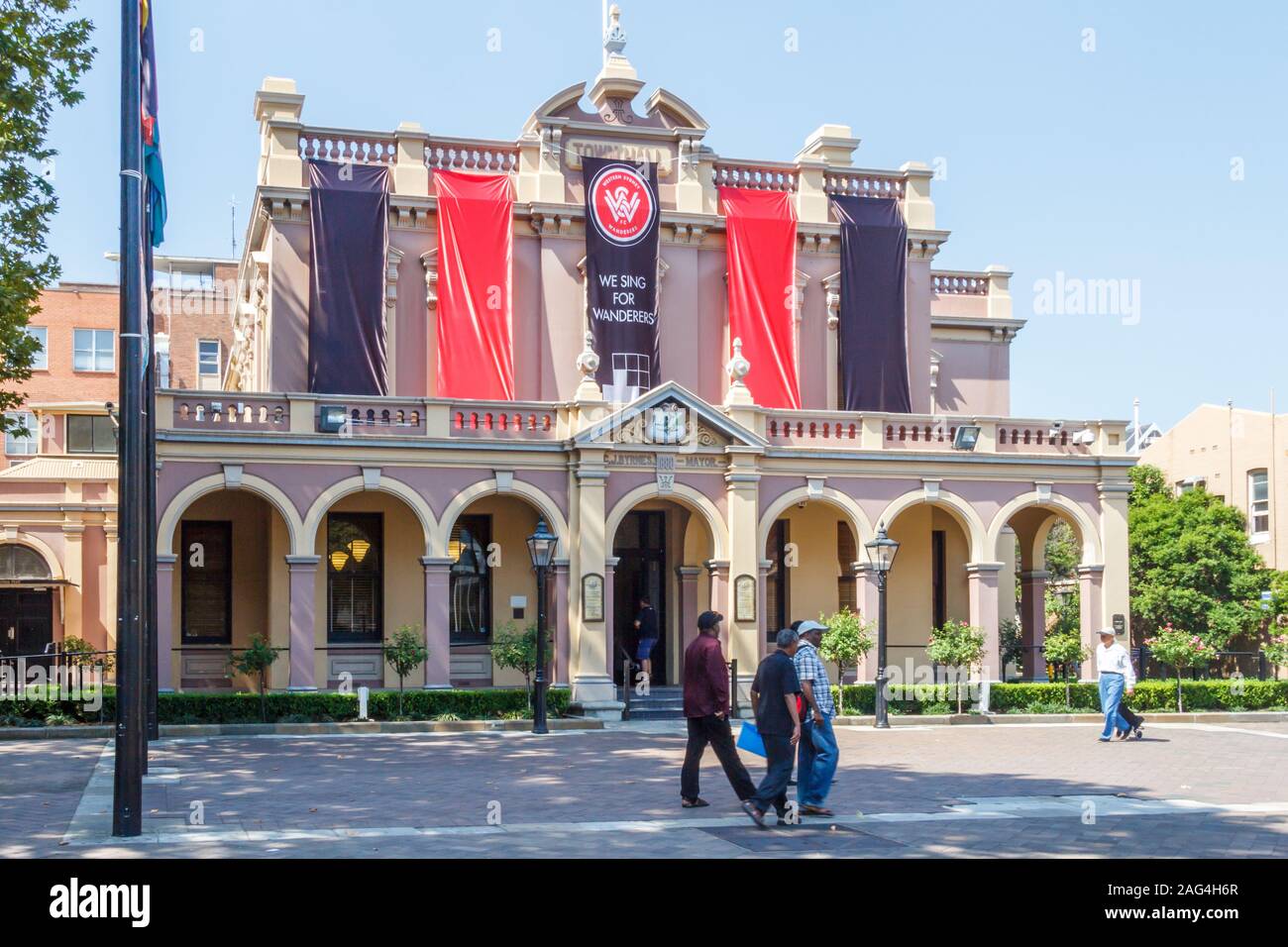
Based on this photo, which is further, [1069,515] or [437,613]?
[1069,515]

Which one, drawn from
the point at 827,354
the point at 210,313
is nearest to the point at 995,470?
the point at 827,354

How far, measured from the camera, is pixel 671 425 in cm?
2741

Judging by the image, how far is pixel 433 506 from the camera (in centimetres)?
2655

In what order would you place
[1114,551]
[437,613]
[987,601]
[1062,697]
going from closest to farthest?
1. [437,613]
2. [1062,697]
3. [987,601]
4. [1114,551]

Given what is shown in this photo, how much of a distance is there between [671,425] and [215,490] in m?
8.47

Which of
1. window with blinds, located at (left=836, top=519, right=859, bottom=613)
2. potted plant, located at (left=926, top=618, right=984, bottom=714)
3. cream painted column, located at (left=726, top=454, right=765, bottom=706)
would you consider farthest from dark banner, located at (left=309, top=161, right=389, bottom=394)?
potted plant, located at (left=926, top=618, right=984, bottom=714)

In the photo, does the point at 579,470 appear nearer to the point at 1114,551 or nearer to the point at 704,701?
the point at 1114,551

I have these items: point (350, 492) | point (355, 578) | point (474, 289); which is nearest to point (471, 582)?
point (355, 578)

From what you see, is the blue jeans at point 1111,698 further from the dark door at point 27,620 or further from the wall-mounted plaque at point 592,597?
the dark door at point 27,620

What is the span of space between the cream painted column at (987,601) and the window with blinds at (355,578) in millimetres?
11800

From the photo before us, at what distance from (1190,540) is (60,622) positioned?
3183cm

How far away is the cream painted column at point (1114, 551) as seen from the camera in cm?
2933

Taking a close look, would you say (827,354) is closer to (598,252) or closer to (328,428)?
(598,252)

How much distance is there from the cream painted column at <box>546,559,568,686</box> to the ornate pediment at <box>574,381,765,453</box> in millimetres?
2543
